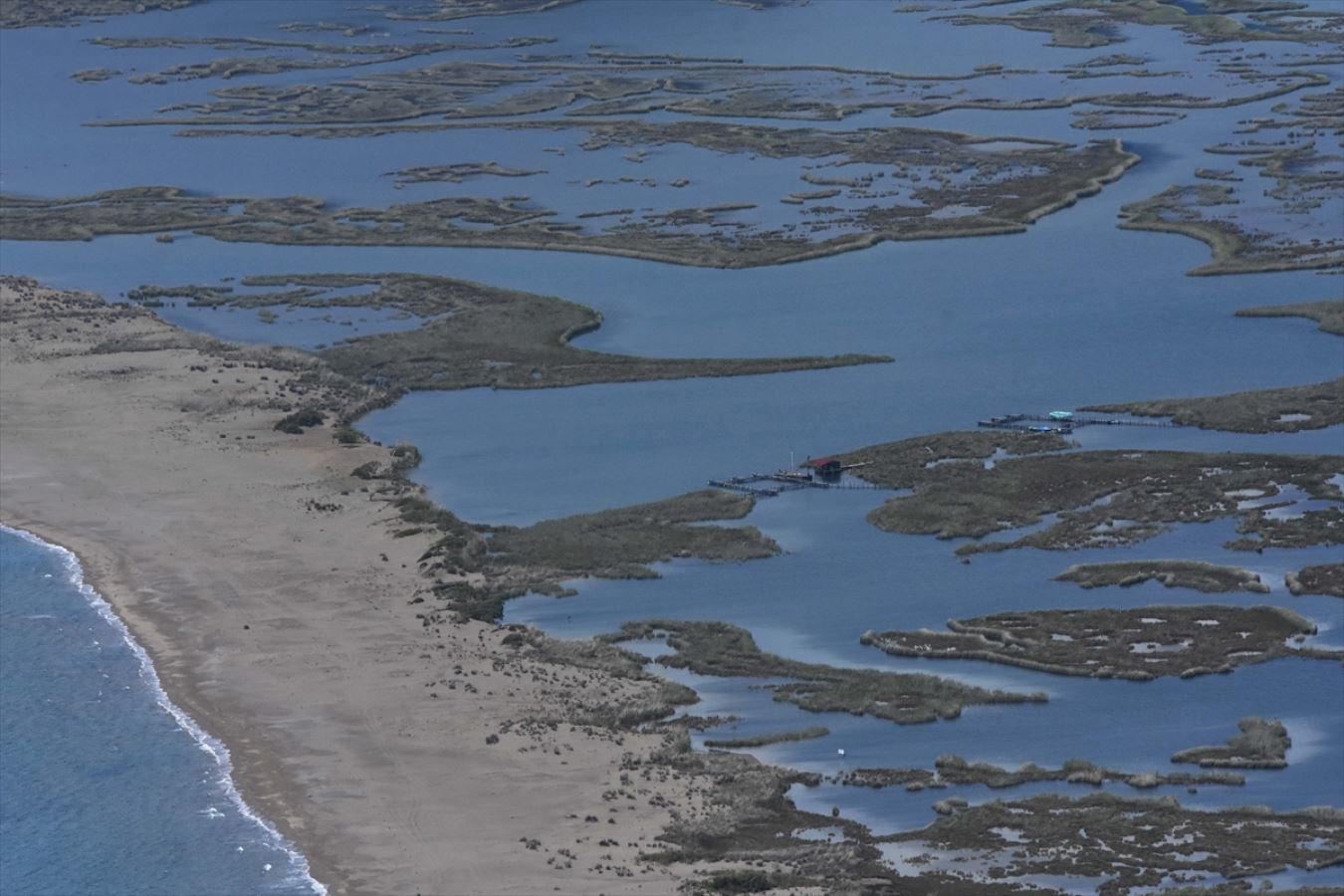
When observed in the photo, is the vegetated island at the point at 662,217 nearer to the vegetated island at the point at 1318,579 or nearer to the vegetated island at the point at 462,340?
the vegetated island at the point at 462,340

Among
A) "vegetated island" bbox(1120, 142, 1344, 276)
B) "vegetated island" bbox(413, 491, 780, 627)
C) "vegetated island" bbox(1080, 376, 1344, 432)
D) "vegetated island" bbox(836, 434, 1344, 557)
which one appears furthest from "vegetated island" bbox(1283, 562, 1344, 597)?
"vegetated island" bbox(1120, 142, 1344, 276)

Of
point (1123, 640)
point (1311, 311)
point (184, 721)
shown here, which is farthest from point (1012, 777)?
point (1311, 311)

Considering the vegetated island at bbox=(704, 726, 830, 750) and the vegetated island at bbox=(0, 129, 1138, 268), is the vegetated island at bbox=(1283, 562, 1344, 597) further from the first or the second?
the vegetated island at bbox=(0, 129, 1138, 268)

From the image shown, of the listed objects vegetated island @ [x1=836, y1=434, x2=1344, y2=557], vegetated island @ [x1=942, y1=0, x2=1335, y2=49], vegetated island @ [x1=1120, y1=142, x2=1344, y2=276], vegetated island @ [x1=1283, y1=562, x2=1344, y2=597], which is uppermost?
vegetated island @ [x1=942, y1=0, x2=1335, y2=49]

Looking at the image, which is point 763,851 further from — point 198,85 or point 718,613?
point 198,85

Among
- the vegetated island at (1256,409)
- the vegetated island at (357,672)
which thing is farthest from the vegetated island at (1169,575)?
the vegetated island at (1256,409)
